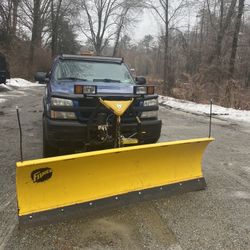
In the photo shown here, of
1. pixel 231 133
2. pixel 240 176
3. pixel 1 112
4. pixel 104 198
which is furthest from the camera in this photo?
pixel 1 112

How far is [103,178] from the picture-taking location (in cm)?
422

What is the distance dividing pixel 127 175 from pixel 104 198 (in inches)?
16.0

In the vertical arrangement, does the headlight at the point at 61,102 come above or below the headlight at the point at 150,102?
above

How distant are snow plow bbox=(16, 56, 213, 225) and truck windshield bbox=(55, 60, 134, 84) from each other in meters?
0.25

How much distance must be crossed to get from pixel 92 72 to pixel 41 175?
3402 mm

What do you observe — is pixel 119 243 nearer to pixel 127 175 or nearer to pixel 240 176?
pixel 127 175

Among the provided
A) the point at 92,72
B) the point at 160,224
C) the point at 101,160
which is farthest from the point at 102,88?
the point at 160,224

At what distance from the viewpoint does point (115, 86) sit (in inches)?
238

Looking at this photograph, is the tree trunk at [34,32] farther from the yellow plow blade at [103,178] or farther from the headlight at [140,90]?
the yellow plow blade at [103,178]

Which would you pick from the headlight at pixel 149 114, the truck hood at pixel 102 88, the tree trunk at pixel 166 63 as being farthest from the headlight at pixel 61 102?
the tree trunk at pixel 166 63

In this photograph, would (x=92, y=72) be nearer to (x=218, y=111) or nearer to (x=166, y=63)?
(x=218, y=111)

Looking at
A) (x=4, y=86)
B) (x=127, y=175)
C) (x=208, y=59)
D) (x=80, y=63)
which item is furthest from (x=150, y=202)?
(x=208, y=59)

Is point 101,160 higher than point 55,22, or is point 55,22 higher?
point 55,22

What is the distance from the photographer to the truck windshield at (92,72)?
6605 mm
